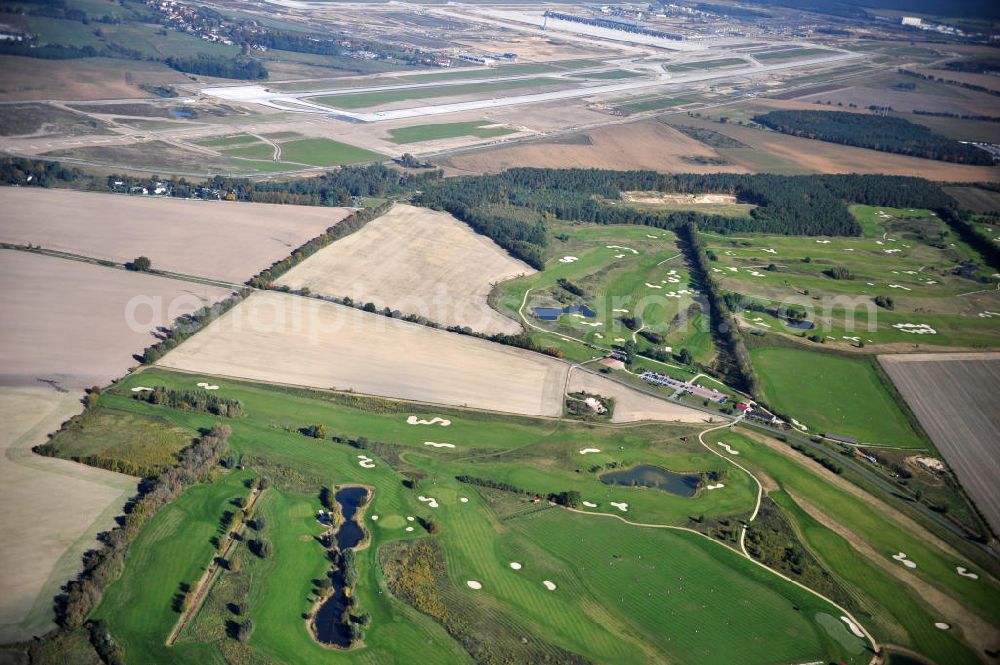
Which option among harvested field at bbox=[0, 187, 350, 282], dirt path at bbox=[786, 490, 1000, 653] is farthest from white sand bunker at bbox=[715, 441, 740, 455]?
harvested field at bbox=[0, 187, 350, 282]

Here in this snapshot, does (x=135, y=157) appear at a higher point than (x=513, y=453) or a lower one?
higher

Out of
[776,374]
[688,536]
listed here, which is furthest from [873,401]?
[688,536]

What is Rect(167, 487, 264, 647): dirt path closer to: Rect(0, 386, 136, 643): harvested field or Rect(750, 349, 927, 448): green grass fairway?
Rect(0, 386, 136, 643): harvested field

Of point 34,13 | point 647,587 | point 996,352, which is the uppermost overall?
point 34,13

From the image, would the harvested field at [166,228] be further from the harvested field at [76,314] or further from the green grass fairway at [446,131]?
the green grass fairway at [446,131]

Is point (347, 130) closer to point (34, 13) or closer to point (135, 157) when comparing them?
point (135, 157)

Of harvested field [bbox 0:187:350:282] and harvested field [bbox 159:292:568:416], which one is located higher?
harvested field [bbox 0:187:350:282]

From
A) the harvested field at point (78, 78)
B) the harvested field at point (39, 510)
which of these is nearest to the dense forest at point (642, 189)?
the harvested field at point (39, 510)
